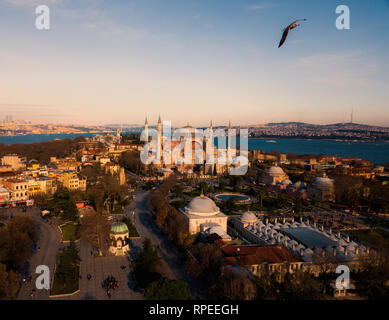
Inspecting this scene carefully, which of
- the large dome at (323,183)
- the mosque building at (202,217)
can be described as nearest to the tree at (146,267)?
the mosque building at (202,217)

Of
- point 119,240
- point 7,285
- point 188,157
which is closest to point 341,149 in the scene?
point 188,157

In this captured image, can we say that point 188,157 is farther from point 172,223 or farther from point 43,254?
point 43,254

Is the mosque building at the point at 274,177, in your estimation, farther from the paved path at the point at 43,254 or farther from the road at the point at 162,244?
the paved path at the point at 43,254

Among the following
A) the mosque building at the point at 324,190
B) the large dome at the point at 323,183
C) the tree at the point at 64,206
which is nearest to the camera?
the tree at the point at 64,206
